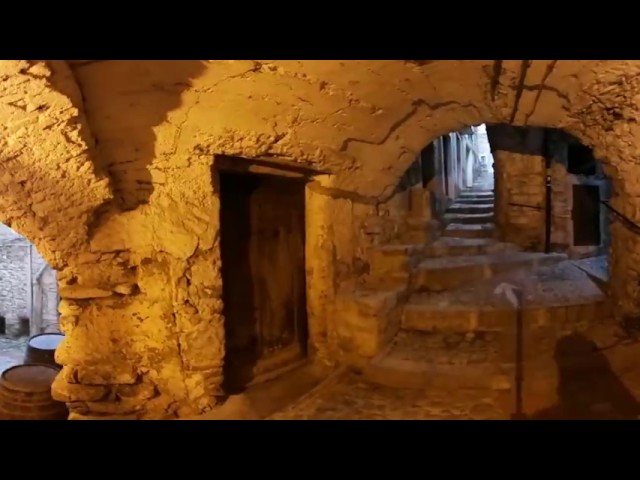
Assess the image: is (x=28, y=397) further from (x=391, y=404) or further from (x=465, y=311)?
(x=465, y=311)

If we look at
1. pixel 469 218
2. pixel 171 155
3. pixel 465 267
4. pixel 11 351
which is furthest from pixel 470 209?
pixel 11 351

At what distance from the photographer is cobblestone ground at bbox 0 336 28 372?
10679 mm

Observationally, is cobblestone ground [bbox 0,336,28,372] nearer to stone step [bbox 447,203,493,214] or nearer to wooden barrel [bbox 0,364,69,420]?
wooden barrel [bbox 0,364,69,420]

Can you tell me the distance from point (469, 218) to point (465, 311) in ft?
13.0

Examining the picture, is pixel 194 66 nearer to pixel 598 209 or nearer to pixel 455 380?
pixel 455 380

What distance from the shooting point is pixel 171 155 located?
11.0 ft

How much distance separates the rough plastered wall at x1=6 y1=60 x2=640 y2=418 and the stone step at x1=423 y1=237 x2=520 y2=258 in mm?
2686

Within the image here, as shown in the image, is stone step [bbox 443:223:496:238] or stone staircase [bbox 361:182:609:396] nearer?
stone staircase [bbox 361:182:609:396]

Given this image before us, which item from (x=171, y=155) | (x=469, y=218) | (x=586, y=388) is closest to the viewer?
(x=171, y=155)

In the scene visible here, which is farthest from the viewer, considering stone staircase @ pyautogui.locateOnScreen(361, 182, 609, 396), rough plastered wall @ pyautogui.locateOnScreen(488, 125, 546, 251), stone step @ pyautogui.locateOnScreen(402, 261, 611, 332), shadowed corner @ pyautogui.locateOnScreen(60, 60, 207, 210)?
rough plastered wall @ pyautogui.locateOnScreen(488, 125, 546, 251)

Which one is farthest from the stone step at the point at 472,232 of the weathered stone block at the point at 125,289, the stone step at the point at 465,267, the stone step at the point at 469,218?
the weathered stone block at the point at 125,289

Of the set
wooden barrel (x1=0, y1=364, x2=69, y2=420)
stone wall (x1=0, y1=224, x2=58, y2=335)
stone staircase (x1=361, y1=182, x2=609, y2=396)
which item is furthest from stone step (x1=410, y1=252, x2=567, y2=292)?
stone wall (x1=0, y1=224, x2=58, y2=335)
